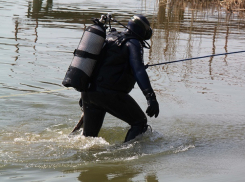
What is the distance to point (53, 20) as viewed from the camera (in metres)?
19.3

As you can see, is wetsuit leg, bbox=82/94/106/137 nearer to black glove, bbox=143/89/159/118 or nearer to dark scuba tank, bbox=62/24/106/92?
dark scuba tank, bbox=62/24/106/92

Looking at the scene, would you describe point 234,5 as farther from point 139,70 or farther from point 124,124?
point 139,70

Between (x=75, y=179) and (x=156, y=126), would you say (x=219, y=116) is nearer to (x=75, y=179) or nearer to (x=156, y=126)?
(x=156, y=126)

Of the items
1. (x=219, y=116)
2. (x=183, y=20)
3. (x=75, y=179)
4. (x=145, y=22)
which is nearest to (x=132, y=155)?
(x=75, y=179)

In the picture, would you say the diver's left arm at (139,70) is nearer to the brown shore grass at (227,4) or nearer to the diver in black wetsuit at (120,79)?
the diver in black wetsuit at (120,79)

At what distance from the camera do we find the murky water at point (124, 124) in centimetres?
510

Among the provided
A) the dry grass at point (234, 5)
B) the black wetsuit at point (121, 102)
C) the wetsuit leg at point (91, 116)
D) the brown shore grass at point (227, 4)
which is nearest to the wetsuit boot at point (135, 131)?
the black wetsuit at point (121, 102)

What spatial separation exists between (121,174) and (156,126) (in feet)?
7.47

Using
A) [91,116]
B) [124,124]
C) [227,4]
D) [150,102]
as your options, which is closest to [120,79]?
[150,102]

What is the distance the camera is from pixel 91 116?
5.66m

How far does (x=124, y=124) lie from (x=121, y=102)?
1.77 m

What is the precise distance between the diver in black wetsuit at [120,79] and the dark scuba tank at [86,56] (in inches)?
5.5

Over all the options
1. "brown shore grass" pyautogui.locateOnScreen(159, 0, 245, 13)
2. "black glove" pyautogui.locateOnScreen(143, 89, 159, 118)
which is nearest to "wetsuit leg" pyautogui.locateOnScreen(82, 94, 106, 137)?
"black glove" pyautogui.locateOnScreen(143, 89, 159, 118)

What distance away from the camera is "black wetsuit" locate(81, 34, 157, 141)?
17.4 ft
